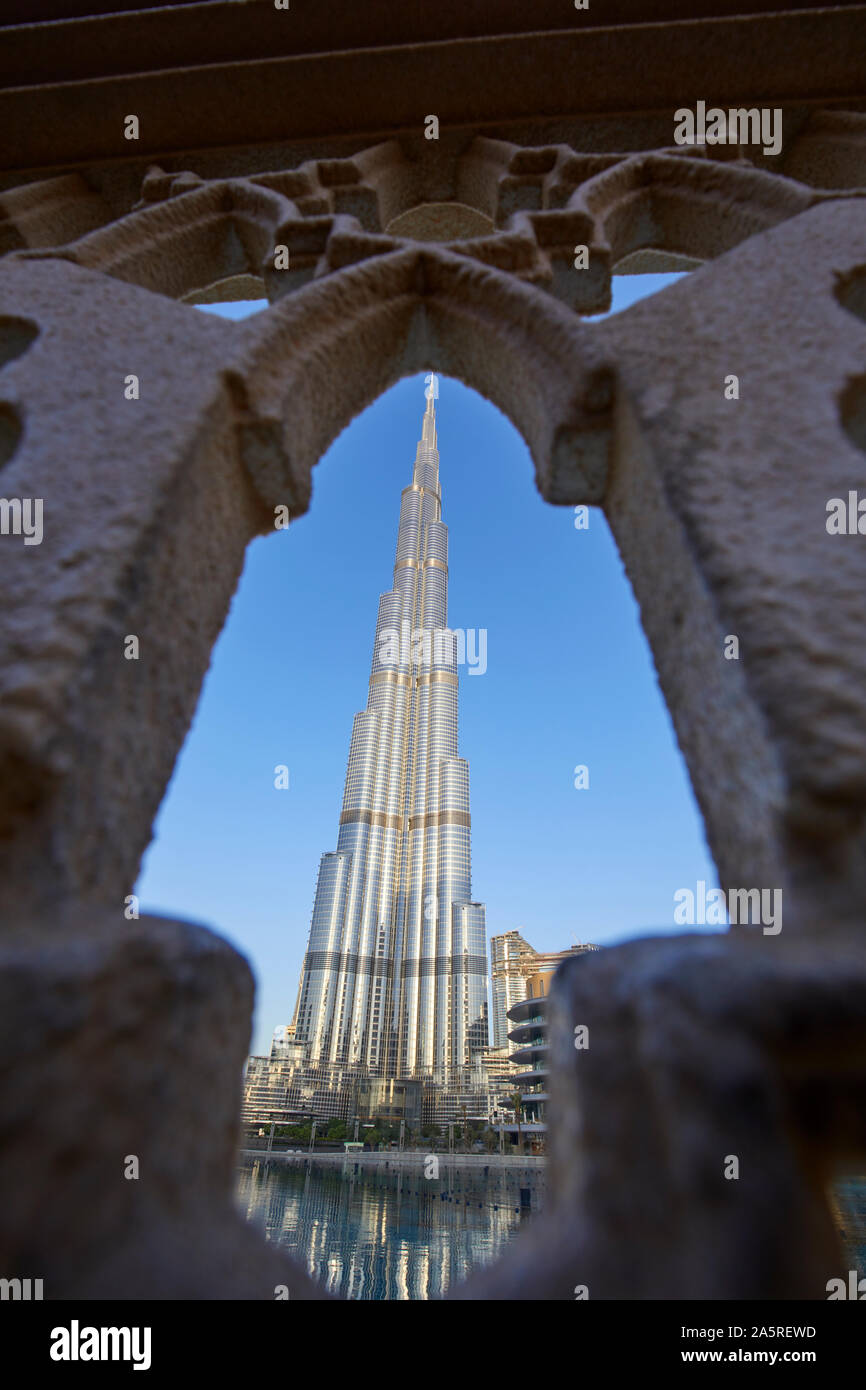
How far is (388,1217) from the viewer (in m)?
18.5

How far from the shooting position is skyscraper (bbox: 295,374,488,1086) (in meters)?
32.9

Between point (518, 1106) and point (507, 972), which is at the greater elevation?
point (507, 972)

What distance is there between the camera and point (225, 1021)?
2.72 ft

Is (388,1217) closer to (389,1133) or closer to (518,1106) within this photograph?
(518,1106)

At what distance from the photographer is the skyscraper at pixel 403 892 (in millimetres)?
32875

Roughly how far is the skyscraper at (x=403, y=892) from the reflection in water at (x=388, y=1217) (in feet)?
16.4

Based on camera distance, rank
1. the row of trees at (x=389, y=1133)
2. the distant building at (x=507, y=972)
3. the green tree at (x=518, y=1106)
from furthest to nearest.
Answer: the distant building at (x=507, y=972)
the row of trees at (x=389, y=1133)
the green tree at (x=518, y=1106)

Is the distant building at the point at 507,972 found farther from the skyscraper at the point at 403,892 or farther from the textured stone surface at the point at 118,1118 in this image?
the textured stone surface at the point at 118,1118

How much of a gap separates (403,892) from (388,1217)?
65.0 feet

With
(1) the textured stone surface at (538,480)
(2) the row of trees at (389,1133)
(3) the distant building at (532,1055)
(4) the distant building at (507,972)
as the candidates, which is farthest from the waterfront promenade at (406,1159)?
(1) the textured stone surface at (538,480)

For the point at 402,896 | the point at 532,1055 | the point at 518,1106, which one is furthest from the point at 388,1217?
the point at 402,896
